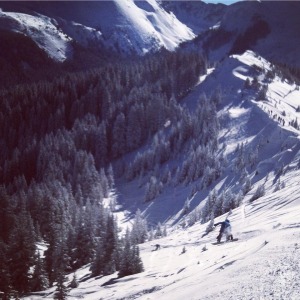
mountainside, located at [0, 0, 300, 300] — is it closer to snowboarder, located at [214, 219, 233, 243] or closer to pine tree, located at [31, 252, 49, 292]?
pine tree, located at [31, 252, 49, 292]

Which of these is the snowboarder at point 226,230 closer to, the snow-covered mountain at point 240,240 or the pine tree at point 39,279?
the snow-covered mountain at point 240,240

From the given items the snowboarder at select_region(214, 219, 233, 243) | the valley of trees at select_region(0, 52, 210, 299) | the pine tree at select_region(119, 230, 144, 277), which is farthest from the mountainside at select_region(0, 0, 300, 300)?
the snowboarder at select_region(214, 219, 233, 243)

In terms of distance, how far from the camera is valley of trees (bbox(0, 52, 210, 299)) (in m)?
45.5

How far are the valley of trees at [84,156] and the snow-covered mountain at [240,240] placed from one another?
10.8 ft

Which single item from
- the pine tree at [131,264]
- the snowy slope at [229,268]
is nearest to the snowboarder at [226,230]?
the snowy slope at [229,268]

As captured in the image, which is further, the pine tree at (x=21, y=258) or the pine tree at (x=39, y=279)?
the pine tree at (x=21, y=258)

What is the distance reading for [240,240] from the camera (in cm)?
2658

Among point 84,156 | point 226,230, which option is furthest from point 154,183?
point 226,230

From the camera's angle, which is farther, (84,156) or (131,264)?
(84,156)

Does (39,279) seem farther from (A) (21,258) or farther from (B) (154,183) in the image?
(B) (154,183)

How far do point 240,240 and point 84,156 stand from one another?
79.6m

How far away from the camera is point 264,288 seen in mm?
14062

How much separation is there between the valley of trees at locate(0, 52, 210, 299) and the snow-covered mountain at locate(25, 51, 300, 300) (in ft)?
10.8

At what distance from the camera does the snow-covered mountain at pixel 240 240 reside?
51.3 feet
